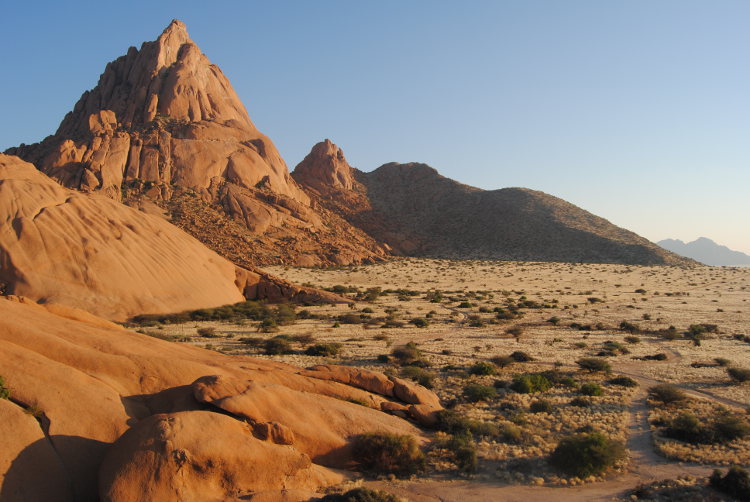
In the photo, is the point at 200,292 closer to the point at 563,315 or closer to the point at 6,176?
the point at 6,176

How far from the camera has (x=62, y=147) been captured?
2425 inches

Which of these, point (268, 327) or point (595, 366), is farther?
point (268, 327)

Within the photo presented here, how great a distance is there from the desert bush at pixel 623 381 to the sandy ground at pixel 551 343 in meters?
0.37

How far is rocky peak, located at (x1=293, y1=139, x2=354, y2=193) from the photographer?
11307cm

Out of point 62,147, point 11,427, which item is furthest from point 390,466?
point 62,147

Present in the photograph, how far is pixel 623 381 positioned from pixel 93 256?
27138 millimetres

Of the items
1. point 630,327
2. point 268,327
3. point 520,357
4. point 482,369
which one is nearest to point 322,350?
point 268,327

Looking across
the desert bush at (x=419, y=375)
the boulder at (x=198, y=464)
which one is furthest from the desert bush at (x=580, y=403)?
the boulder at (x=198, y=464)

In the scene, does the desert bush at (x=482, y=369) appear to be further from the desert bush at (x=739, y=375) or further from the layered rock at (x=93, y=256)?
the layered rock at (x=93, y=256)

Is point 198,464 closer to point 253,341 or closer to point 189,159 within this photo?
point 253,341

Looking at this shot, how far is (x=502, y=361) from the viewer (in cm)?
1978

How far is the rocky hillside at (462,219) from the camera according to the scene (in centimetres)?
9481

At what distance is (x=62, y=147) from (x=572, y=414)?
69.9 metres

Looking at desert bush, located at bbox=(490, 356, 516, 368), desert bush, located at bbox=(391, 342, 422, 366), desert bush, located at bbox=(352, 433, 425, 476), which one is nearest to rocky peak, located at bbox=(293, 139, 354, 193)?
desert bush, located at bbox=(391, 342, 422, 366)
